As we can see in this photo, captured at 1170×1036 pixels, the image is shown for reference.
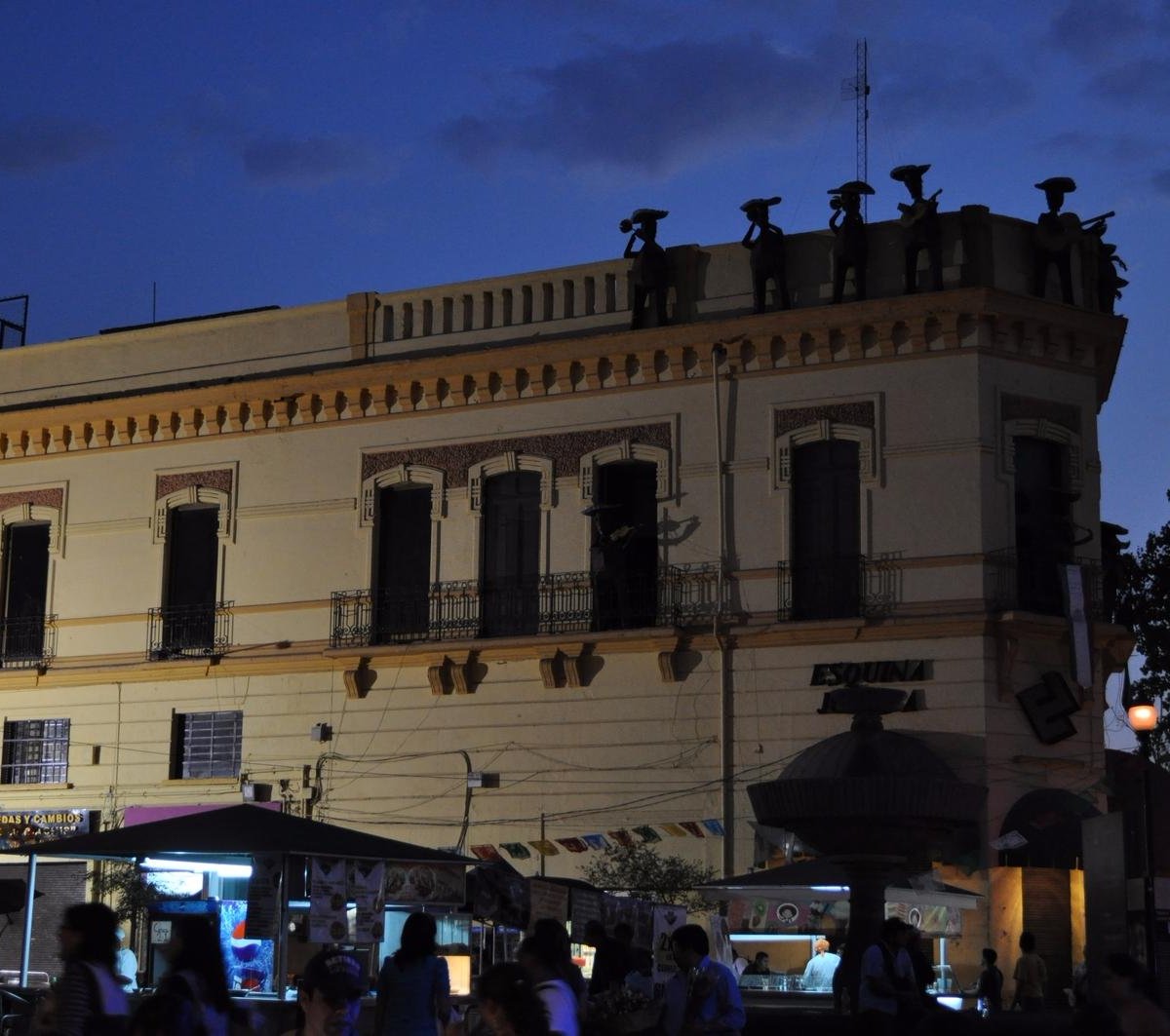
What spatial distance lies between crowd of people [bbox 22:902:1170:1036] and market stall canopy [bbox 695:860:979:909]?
6.35 m

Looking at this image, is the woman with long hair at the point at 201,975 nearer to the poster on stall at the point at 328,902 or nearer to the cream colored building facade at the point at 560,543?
the poster on stall at the point at 328,902

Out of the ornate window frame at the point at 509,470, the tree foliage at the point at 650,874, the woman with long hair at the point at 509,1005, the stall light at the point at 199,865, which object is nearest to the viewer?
the woman with long hair at the point at 509,1005

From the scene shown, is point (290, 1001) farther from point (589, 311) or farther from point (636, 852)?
point (589, 311)

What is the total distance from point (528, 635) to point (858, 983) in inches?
567

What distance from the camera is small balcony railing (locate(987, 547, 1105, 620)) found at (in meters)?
28.0

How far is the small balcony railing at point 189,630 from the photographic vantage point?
3253 cm

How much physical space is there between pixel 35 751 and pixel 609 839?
1068cm

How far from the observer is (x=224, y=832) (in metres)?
16.9

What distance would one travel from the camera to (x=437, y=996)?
499 inches

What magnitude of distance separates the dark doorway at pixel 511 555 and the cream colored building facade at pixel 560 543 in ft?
0.22

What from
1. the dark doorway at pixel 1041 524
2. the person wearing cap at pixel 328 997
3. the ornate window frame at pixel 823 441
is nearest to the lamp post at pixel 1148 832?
the person wearing cap at pixel 328 997

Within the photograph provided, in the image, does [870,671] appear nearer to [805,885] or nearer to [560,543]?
[560,543]

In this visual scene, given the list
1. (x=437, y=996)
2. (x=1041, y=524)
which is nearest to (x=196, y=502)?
Result: (x=1041, y=524)

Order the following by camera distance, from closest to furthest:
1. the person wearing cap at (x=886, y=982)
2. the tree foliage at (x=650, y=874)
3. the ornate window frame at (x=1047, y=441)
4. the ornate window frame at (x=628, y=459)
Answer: the person wearing cap at (x=886, y=982), the tree foliage at (x=650, y=874), the ornate window frame at (x=1047, y=441), the ornate window frame at (x=628, y=459)
